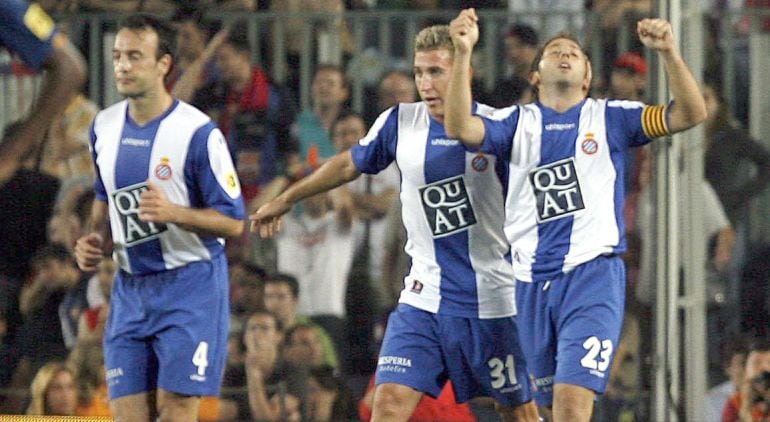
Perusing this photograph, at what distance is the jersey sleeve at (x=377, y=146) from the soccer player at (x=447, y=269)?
0.18ft

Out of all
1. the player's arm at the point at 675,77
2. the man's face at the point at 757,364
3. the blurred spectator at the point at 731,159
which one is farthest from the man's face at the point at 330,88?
the player's arm at the point at 675,77

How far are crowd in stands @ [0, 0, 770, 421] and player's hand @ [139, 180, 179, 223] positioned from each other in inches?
115

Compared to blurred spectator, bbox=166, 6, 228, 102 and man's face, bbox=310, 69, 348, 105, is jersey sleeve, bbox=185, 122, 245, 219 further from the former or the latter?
blurred spectator, bbox=166, 6, 228, 102

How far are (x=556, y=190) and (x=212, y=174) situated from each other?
1.51 meters

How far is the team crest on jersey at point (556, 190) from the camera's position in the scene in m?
7.59

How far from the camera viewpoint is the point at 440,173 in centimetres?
766

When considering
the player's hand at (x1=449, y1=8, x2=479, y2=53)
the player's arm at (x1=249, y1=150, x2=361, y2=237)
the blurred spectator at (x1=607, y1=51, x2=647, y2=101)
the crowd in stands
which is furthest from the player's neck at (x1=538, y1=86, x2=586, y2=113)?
the blurred spectator at (x1=607, y1=51, x2=647, y2=101)

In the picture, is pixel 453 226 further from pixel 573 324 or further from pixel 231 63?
pixel 231 63

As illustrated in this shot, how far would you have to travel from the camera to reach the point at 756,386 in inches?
382

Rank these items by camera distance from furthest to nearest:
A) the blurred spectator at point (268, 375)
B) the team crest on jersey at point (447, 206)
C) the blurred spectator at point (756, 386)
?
the blurred spectator at point (268, 375) → the blurred spectator at point (756, 386) → the team crest on jersey at point (447, 206)

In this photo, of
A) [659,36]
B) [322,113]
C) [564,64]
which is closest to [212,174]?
[564,64]

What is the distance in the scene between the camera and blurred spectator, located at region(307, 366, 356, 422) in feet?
32.9

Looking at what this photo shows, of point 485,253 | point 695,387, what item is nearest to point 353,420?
point 695,387

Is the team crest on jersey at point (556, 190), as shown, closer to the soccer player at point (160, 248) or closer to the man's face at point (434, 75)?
the man's face at point (434, 75)
